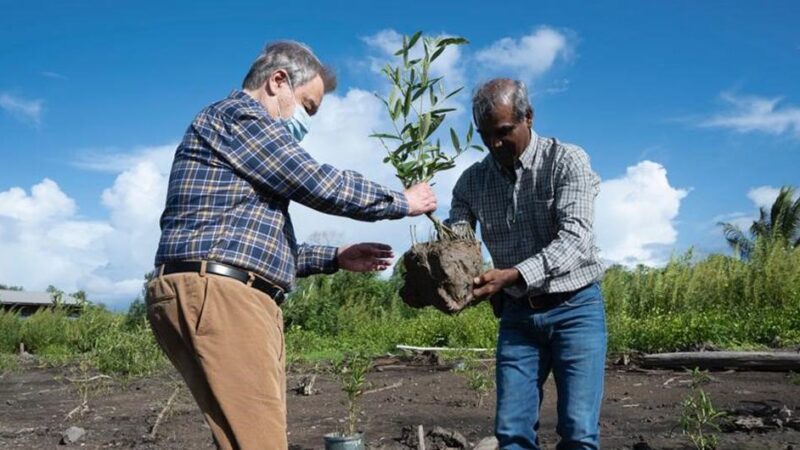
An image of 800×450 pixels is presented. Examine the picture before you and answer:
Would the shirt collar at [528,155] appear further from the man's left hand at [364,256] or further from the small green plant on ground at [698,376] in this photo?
the small green plant on ground at [698,376]

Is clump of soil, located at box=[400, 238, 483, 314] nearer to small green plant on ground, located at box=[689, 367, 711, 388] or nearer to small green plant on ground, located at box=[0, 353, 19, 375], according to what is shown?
small green plant on ground, located at box=[689, 367, 711, 388]

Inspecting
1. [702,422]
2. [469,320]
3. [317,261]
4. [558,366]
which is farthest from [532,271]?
[469,320]

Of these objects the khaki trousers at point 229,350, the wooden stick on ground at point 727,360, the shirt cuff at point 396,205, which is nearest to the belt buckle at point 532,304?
the shirt cuff at point 396,205

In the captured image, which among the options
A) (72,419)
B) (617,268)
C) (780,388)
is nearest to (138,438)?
(72,419)

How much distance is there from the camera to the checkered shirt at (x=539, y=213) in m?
2.90

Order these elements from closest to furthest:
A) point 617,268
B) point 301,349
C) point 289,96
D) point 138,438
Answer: point 289,96 → point 138,438 → point 301,349 → point 617,268

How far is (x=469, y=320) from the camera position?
11359 millimetres

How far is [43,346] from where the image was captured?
15.9 metres

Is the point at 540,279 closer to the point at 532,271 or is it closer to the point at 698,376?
the point at 532,271

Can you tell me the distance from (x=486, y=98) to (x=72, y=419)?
5.59m

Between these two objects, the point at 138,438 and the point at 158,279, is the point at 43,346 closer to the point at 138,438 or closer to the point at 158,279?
the point at 138,438

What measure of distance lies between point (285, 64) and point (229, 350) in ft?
3.31

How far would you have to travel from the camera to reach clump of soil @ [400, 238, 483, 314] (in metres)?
3.10

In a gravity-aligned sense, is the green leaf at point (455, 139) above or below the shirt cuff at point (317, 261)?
above
